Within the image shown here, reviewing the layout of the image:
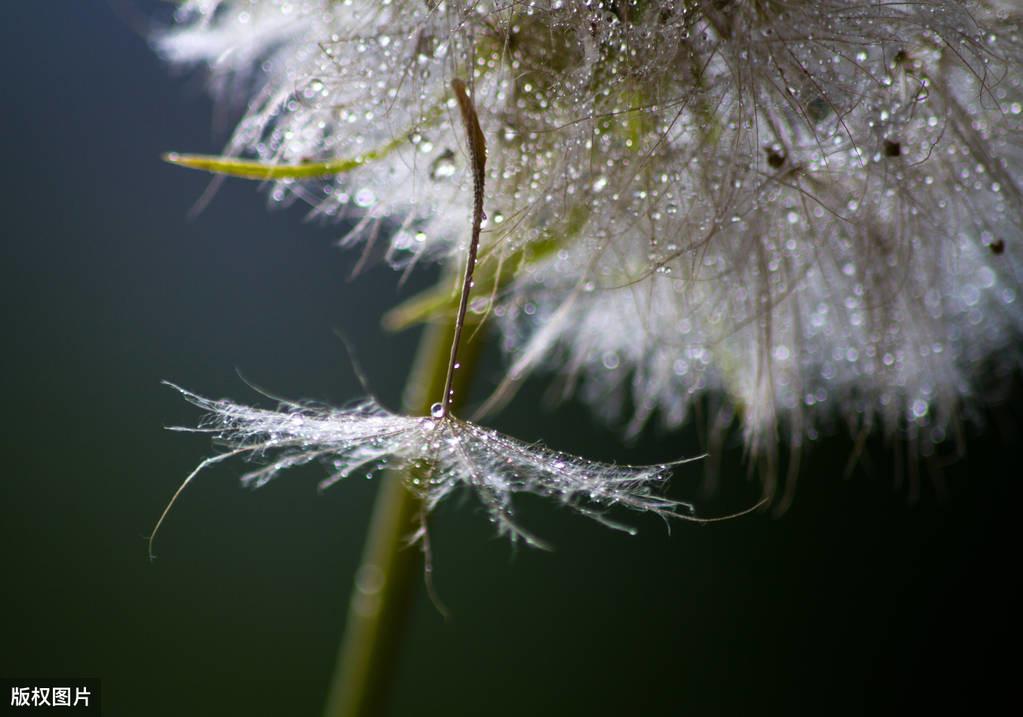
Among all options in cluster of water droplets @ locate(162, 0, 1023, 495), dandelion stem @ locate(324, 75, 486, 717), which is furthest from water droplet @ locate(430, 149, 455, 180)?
dandelion stem @ locate(324, 75, 486, 717)

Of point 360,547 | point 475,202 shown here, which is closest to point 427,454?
point 475,202

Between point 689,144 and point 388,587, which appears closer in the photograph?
point 689,144

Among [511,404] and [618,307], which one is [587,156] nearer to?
[618,307]

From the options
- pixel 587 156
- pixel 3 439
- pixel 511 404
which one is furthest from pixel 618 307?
pixel 3 439

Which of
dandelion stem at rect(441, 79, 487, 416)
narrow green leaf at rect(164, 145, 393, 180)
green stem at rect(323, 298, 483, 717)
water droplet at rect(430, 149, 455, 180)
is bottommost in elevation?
green stem at rect(323, 298, 483, 717)

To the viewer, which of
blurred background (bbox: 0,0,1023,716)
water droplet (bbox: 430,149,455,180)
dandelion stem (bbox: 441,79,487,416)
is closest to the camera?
dandelion stem (bbox: 441,79,487,416)

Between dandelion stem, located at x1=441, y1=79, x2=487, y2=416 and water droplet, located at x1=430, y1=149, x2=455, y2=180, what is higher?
water droplet, located at x1=430, y1=149, x2=455, y2=180

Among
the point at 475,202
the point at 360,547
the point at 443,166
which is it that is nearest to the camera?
the point at 475,202

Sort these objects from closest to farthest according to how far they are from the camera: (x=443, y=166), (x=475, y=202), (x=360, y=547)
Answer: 1. (x=475, y=202)
2. (x=443, y=166)
3. (x=360, y=547)

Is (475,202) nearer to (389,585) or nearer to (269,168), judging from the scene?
(269,168)

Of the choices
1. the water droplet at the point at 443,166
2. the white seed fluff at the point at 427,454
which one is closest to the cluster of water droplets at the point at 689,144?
the water droplet at the point at 443,166

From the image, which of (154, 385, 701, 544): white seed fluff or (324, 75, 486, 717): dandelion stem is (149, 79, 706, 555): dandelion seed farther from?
(324, 75, 486, 717): dandelion stem

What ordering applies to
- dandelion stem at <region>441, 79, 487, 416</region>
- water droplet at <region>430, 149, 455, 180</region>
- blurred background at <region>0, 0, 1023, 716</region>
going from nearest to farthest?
dandelion stem at <region>441, 79, 487, 416</region>, water droplet at <region>430, 149, 455, 180</region>, blurred background at <region>0, 0, 1023, 716</region>
